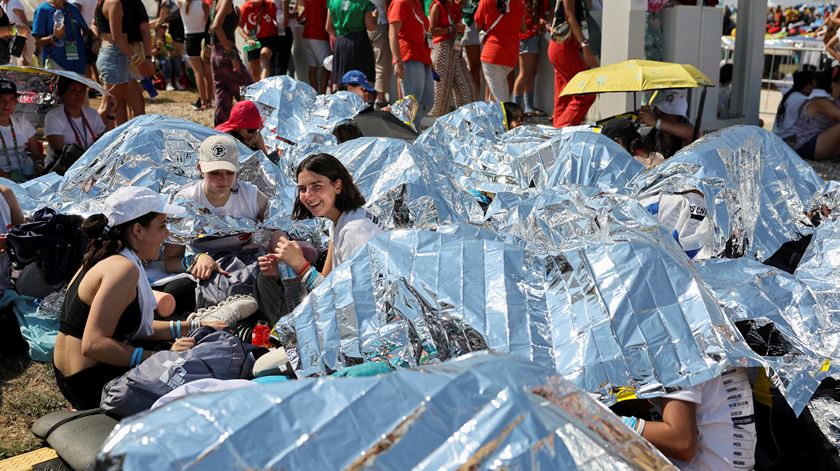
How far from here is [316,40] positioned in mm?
10102

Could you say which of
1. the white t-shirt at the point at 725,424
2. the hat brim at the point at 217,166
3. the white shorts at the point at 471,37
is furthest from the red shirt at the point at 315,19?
the white t-shirt at the point at 725,424

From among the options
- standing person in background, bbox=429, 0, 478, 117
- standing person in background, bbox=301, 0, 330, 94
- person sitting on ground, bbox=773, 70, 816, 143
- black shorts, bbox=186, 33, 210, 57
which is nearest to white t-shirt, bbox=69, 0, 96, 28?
black shorts, bbox=186, 33, 210, 57

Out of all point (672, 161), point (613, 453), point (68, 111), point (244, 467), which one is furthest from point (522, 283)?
point (68, 111)

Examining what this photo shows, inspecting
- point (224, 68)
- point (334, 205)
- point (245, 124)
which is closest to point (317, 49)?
point (224, 68)

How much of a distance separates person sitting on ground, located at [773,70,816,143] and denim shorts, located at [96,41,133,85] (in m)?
6.15

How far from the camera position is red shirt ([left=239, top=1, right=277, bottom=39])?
368 inches

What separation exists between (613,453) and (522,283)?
1286mm

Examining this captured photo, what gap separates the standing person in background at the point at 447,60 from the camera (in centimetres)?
849

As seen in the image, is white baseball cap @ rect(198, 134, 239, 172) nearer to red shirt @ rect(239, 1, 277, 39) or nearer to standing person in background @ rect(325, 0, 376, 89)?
standing person in background @ rect(325, 0, 376, 89)

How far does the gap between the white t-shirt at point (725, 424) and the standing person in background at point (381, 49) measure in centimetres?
629

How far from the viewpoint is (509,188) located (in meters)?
5.45

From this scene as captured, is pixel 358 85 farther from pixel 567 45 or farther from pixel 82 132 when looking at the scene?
pixel 82 132

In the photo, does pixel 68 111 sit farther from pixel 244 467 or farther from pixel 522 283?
pixel 244 467

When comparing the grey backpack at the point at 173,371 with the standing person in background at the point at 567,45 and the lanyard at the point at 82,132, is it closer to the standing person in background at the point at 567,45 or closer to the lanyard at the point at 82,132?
the lanyard at the point at 82,132
